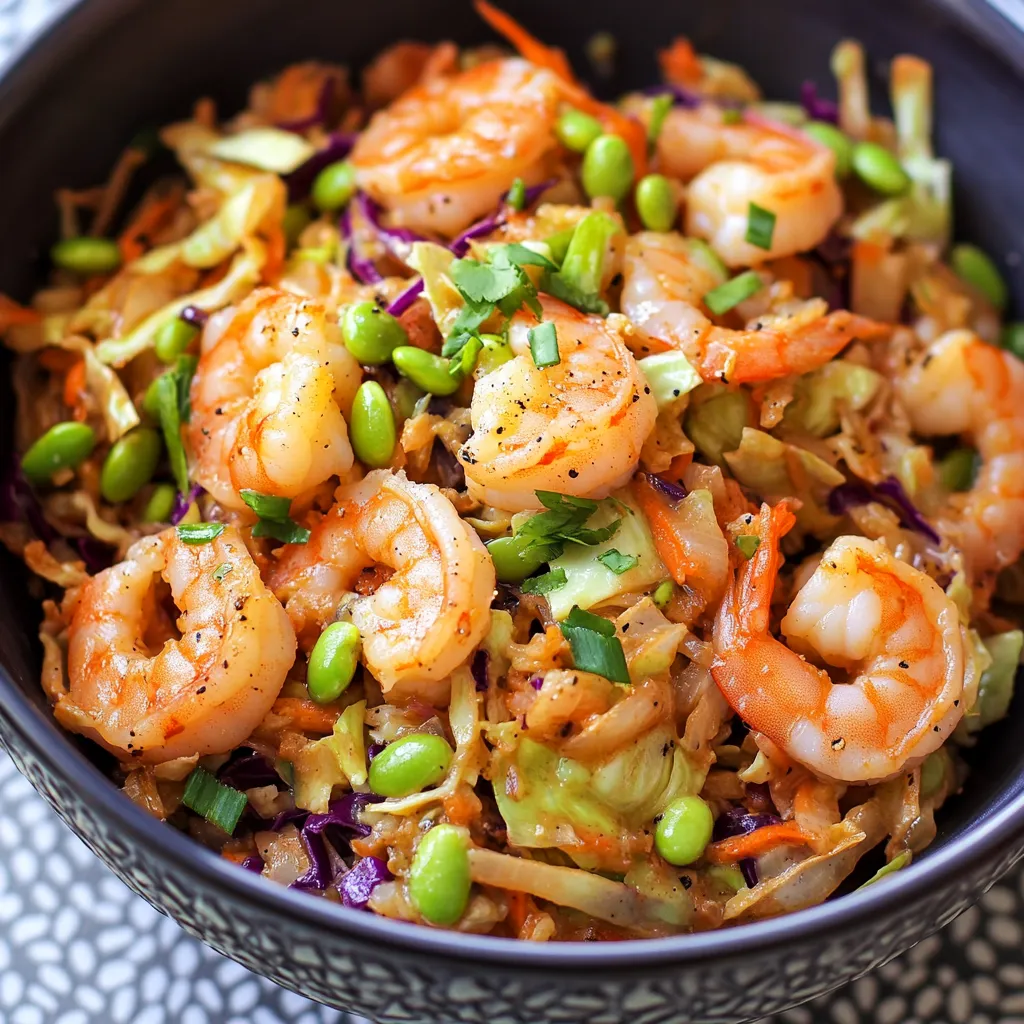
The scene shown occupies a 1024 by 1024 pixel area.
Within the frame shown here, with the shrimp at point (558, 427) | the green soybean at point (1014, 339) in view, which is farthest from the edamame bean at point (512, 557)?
the green soybean at point (1014, 339)

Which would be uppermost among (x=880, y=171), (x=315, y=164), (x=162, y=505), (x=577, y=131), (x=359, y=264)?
(x=880, y=171)

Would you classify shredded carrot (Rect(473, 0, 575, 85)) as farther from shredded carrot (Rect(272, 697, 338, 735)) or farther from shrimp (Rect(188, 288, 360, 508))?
shredded carrot (Rect(272, 697, 338, 735))

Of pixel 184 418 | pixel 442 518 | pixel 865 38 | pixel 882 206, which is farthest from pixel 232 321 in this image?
pixel 865 38

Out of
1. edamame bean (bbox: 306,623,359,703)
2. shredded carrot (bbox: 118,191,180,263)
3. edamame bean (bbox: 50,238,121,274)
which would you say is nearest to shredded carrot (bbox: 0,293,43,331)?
edamame bean (bbox: 50,238,121,274)

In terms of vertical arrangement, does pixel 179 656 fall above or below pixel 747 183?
below

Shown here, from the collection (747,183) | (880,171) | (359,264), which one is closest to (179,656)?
(359,264)

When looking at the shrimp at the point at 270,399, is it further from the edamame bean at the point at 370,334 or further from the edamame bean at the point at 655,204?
the edamame bean at the point at 655,204

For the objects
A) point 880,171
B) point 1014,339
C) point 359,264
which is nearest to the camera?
point 359,264

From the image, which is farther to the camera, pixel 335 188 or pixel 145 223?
pixel 145 223

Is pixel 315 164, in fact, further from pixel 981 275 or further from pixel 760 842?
pixel 760 842
